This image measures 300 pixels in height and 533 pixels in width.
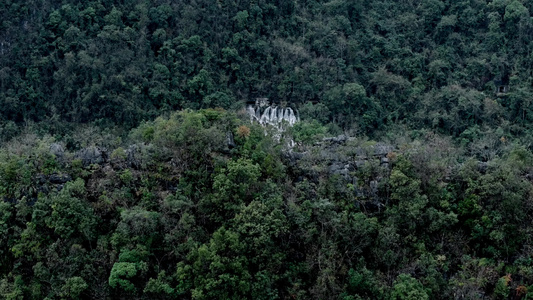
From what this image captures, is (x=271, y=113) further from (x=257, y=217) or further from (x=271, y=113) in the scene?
(x=257, y=217)

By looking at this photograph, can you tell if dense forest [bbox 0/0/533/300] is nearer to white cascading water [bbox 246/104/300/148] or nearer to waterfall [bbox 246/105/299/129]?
white cascading water [bbox 246/104/300/148]

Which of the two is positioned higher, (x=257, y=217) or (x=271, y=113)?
(x=257, y=217)

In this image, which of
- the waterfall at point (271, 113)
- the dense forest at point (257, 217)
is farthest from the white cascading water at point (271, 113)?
the dense forest at point (257, 217)

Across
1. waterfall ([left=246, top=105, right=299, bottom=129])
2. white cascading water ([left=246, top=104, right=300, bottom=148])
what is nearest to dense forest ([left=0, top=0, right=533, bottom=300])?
white cascading water ([left=246, top=104, right=300, bottom=148])

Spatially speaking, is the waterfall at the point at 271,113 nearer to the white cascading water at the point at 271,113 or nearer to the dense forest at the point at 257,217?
the white cascading water at the point at 271,113

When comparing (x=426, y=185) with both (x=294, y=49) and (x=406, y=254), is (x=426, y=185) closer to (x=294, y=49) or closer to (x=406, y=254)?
(x=406, y=254)

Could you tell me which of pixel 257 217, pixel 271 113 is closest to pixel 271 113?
pixel 271 113

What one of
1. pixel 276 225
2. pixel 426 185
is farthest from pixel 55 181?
pixel 426 185

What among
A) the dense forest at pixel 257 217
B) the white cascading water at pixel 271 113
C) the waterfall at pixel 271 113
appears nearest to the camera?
the dense forest at pixel 257 217

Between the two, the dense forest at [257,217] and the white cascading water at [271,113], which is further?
the white cascading water at [271,113]

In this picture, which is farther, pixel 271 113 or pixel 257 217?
pixel 271 113

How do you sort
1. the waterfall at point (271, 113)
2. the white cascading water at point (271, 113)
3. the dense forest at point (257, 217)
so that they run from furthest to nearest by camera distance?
the waterfall at point (271, 113) < the white cascading water at point (271, 113) < the dense forest at point (257, 217)
